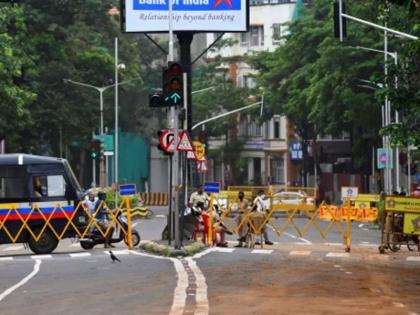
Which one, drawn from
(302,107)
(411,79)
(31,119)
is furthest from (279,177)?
(411,79)

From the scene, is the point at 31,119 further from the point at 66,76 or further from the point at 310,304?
the point at 310,304

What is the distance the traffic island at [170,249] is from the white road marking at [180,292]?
3.16 meters

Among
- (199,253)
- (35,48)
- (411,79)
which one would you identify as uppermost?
(35,48)

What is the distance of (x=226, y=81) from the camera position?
3615 inches

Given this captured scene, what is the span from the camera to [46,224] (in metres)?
31.5

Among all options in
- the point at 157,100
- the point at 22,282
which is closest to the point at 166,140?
the point at 157,100

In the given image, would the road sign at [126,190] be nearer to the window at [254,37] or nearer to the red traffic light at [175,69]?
the red traffic light at [175,69]

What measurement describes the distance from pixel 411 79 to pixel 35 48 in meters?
33.3

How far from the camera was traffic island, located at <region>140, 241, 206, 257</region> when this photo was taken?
26.0m

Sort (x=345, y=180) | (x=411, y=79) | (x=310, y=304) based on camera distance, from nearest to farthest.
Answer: (x=310, y=304), (x=411, y=79), (x=345, y=180)

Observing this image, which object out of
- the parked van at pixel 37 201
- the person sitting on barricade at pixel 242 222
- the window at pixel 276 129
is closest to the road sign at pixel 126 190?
the parked van at pixel 37 201

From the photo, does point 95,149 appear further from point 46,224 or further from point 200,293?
point 200,293

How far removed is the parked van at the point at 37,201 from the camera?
31.3m

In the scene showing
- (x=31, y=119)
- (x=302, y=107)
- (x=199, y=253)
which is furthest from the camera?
(x=302, y=107)
